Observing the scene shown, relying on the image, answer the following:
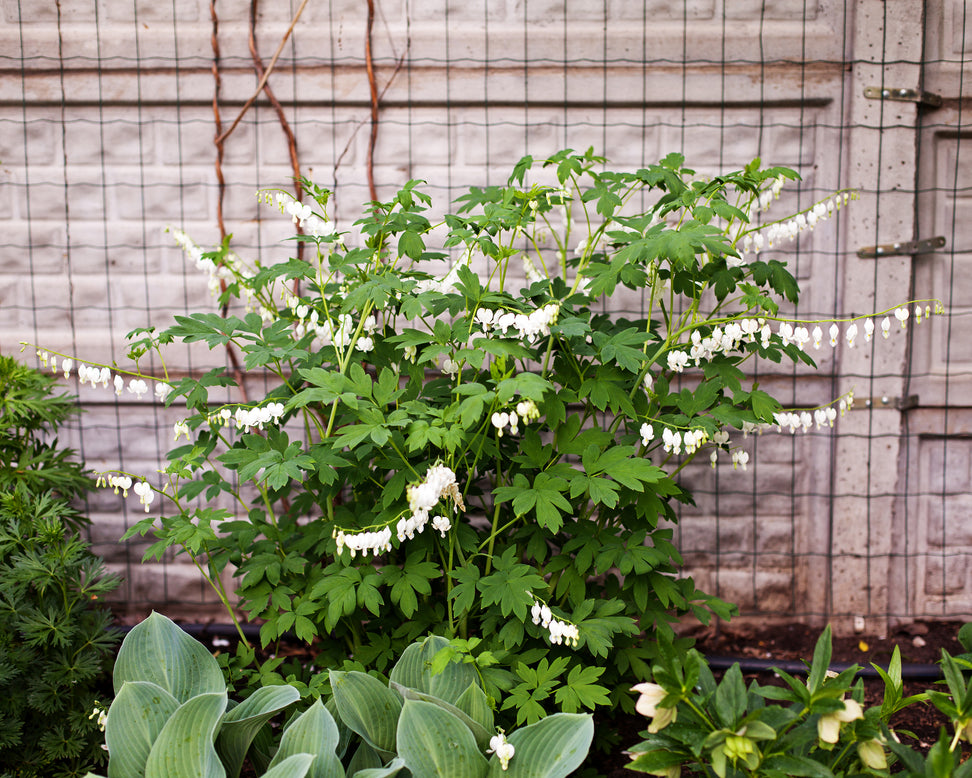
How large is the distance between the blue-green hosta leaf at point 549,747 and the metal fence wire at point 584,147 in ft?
4.29

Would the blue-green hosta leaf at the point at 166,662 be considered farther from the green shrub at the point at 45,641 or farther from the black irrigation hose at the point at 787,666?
the black irrigation hose at the point at 787,666

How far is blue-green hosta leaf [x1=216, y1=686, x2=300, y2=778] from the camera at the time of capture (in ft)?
5.40

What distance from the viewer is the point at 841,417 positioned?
8.62ft

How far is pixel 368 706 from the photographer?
169 cm

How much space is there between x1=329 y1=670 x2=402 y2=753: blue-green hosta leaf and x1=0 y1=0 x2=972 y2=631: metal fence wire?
4.64ft

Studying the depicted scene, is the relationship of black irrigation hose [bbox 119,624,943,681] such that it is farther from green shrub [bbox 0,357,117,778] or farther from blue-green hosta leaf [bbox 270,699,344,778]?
blue-green hosta leaf [bbox 270,699,344,778]

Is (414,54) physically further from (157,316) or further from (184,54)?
(157,316)

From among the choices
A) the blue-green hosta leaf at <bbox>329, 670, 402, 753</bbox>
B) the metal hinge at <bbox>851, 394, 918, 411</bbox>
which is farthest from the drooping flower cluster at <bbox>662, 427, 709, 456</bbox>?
the metal hinge at <bbox>851, 394, 918, 411</bbox>

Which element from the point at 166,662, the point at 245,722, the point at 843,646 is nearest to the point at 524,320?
the point at 245,722

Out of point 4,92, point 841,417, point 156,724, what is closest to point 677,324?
point 841,417

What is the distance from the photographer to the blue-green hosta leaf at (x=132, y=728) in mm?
1601

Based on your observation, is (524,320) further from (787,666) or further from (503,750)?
(787,666)

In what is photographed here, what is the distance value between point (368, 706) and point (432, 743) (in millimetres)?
239

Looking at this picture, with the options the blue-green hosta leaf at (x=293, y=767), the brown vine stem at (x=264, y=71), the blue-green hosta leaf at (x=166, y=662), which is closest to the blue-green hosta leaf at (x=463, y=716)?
the blue-green hosta leaf at (x=293, y=767)
